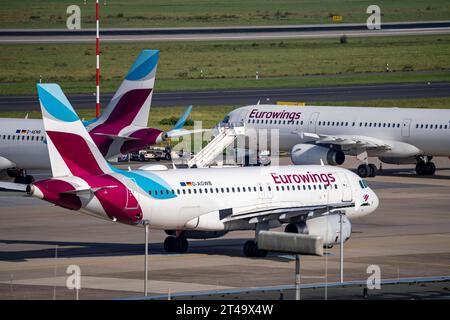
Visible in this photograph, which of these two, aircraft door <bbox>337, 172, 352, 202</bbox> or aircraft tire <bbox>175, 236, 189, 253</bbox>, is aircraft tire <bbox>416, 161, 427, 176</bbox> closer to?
aircraft door <bbox>337, 172, 352, 202</bbox>

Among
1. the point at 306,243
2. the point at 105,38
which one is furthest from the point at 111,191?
the point at 105,38

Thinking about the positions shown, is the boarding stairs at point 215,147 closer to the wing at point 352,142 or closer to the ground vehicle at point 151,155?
the wing at point 352,142

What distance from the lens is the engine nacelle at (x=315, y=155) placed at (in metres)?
85.7

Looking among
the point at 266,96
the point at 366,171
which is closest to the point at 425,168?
the point at 366,171

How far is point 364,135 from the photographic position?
87.5m

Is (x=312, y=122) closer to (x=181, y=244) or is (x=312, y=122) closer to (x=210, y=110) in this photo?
(x=210, y=110)

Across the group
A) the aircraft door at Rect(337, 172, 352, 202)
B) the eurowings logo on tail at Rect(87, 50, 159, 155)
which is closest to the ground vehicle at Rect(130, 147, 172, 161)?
the eurowings logo on tail at Rect(87, 50, 159, 155)

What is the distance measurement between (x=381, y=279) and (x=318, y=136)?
126 ft

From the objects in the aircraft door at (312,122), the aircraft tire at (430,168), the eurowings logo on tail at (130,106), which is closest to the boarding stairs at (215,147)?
the eurowings logo on tail at (130,106)

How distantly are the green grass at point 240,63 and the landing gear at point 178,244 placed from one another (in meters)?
75.8

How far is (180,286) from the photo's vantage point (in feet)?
154

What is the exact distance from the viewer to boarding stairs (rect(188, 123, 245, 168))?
3132 inches
